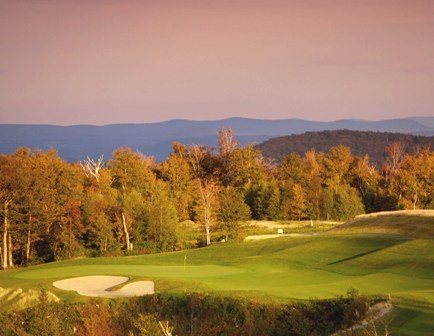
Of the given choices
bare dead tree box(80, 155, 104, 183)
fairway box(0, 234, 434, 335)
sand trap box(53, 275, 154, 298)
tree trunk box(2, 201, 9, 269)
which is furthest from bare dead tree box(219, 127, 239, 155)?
sand trap box(53, 275, 154, 298)

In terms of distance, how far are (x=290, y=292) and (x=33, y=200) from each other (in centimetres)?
3949

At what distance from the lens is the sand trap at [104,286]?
1173 inches

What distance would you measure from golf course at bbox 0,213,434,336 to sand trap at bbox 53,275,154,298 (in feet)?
2.07

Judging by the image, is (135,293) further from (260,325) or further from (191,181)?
(191,181)

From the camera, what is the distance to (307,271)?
116 ft

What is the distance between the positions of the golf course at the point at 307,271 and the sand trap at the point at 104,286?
2.07 ft

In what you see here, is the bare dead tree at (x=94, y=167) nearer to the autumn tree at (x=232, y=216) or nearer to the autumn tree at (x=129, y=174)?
the autumn tree at (x=129, y=174)

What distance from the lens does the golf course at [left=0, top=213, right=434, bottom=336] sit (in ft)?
84.6

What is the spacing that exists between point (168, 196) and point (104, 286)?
51.7 meters

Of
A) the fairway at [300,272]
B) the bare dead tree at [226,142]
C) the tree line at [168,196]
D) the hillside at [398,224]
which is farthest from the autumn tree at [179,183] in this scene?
the fairway at [300,272]

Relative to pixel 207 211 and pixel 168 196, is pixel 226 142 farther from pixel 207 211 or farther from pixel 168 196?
pixel 207 211

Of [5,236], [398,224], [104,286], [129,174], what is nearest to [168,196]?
[129,174]

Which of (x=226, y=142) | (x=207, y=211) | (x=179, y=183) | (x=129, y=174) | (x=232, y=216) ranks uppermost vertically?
(x=226, y=142)

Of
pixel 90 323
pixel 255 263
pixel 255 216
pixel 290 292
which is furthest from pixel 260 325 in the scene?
pixel 255 216
